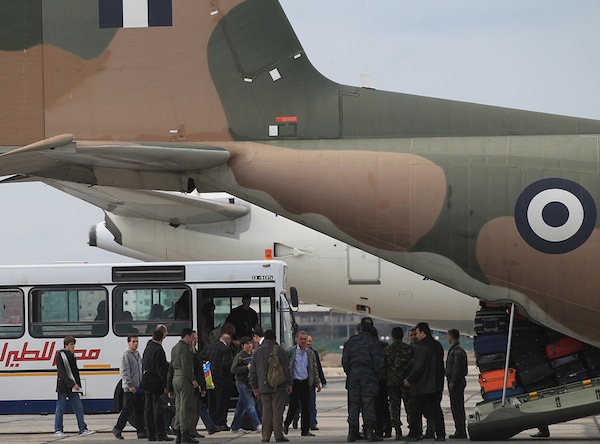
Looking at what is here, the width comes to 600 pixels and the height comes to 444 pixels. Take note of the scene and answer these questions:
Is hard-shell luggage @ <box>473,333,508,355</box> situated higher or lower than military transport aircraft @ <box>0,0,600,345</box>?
lower

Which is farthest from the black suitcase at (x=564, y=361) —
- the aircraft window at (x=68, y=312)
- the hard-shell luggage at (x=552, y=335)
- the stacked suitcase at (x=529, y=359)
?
the aircraft window at (x=68, y=312)

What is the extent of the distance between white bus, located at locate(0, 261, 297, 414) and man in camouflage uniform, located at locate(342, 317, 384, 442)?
4579 mm

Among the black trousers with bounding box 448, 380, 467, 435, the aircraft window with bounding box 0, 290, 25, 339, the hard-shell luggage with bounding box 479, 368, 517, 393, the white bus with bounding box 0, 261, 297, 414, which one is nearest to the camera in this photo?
the hard-shell luggage with bounding box 479, 368, 517, 393

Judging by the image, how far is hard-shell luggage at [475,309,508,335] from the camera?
15773mm

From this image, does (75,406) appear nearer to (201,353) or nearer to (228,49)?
(201,353)

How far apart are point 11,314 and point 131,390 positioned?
3942 mm

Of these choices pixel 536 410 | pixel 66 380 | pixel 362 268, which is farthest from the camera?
pixel 362 268

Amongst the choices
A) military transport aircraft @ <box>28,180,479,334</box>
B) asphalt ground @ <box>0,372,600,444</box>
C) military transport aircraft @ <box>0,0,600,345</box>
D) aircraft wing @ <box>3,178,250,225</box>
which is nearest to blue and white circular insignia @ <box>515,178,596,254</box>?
military transport aircraft @ <box>0,0,600,345</box>

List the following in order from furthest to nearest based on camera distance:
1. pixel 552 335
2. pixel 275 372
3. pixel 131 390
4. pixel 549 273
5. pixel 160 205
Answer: pixel 160 205, pixel 131 390, pixel 275 372, pixel 552 335, pixel 549 273

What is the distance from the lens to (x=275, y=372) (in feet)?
56.4

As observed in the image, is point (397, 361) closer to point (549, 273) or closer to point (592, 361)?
point (592, 361)

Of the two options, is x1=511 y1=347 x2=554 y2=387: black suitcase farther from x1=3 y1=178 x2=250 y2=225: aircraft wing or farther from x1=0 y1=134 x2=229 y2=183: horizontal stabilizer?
x1=3 y1=178 x2=250 y2=225: aircraft wing

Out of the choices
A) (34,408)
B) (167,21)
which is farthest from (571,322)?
(34,408)

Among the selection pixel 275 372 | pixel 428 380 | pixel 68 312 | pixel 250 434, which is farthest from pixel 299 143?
pixel 68 312
